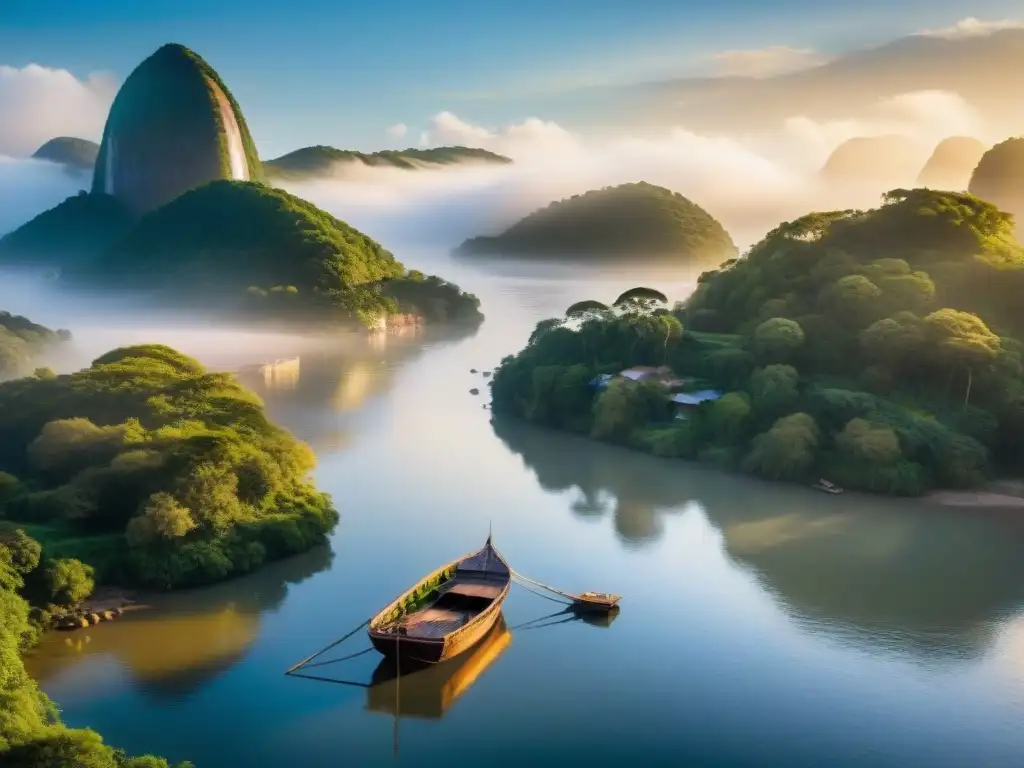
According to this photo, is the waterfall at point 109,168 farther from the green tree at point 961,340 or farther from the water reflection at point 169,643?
the water reflection at point 169,643

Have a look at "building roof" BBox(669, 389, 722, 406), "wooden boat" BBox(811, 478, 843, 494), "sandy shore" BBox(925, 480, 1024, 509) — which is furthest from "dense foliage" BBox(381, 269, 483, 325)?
"sandy shore" BBox(925, 480, 1024, 509)

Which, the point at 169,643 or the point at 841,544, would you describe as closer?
the point at 169,643

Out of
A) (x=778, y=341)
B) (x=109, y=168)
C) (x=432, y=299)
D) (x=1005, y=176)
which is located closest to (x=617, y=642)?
(x=778, y=341)

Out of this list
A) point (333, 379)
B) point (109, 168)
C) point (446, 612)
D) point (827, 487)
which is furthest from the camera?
point (109, 168)

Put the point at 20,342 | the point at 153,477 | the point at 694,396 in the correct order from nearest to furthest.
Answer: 1. the point at 153,477
2. the point at 694,396
3. the point at 20,342

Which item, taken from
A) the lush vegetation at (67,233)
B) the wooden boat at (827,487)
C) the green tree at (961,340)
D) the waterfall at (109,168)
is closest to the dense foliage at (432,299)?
the lush vegetation at (67,233)

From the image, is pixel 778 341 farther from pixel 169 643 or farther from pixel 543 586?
pixel 169 643
